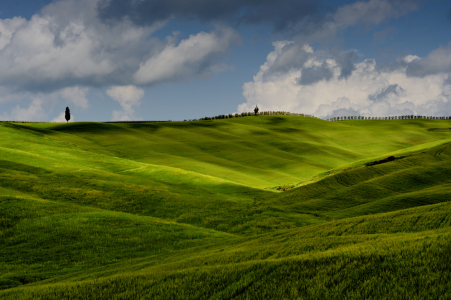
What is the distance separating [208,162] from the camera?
63656 mm

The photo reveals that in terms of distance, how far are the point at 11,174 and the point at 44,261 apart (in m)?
17.9

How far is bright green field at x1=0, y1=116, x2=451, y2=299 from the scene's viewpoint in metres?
7.38

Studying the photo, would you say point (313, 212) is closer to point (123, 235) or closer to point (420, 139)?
point (123, 235)

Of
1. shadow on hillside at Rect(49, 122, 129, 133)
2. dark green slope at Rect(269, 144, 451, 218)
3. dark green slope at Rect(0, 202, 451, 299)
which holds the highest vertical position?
shadow on hillside at Rect(49, 122, 129, 133)

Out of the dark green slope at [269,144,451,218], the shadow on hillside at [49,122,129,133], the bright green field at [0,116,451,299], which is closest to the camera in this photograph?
the bright green field at [0,116,451,299]

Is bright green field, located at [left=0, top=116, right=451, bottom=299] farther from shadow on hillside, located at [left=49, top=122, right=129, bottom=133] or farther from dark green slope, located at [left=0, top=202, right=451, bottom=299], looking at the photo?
shadow on hillside, located at [left=49, top=122, right=129, bottom=133]

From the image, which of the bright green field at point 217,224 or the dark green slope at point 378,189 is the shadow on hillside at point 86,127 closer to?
the bright green field at point 217,224

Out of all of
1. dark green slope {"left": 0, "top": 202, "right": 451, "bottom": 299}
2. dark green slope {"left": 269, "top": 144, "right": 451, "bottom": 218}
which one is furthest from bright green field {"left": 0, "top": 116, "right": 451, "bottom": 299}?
dark green slope {"left": 269, "top": 144, "right": 451, "bottom": 218}

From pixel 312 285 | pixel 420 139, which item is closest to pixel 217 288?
pixel 312 285

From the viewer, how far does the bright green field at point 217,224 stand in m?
7.38

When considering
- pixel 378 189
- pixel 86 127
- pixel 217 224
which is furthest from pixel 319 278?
pixel 86 127

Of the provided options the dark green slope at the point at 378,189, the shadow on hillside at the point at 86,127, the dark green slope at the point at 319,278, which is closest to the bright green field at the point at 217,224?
the dark green slope at the point at 319,278

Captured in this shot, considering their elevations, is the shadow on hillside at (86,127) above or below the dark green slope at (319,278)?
above

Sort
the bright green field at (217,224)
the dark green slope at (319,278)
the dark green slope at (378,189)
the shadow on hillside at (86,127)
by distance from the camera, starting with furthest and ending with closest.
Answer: the shadow on hillside at (86,127), the dark green slope at (378,189), the bright green field at (217,224), the dark green slope at (319,278)
